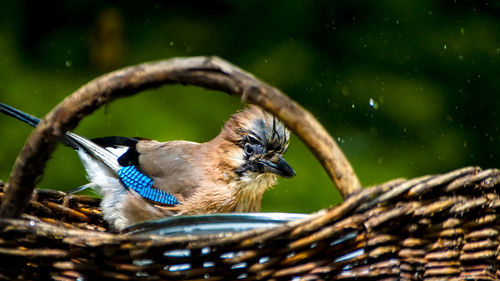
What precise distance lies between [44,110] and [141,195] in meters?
1.59

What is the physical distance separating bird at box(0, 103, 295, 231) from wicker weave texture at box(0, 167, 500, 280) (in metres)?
0.88

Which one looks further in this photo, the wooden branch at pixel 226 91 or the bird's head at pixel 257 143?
the bird's head at pixel 257 143

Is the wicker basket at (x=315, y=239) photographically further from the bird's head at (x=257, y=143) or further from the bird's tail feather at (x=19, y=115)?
the bird's tail feather at (x=19, y=115)

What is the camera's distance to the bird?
2.30 metres

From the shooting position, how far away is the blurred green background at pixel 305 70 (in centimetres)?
353

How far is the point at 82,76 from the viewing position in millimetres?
3998

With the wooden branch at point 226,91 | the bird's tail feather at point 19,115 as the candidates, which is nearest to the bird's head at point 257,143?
the bird's tail feather at point 19,115

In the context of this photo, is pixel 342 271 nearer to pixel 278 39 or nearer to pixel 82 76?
pixel 278 39

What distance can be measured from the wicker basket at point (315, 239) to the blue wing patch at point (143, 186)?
92cm

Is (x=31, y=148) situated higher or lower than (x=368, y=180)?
lower

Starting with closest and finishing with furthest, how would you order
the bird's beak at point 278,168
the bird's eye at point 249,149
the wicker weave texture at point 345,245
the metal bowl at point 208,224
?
1. the wicker weave texture at point 345,245
2. the metal bowl at point 208,224
3. the bird's beak at point 278,168
4. the bird's eye at point 249,149

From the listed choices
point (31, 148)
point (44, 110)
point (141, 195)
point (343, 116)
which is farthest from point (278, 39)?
point (31, 148)

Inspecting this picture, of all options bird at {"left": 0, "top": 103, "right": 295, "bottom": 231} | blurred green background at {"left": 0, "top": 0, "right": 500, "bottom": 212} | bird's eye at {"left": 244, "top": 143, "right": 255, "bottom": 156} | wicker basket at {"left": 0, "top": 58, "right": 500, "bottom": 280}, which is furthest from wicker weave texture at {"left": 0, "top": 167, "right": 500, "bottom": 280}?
blurred green background at {"left": 0, "top": 0, "right": 500, "bottom": 212}

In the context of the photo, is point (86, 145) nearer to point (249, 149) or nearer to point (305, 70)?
point (249, 149)
